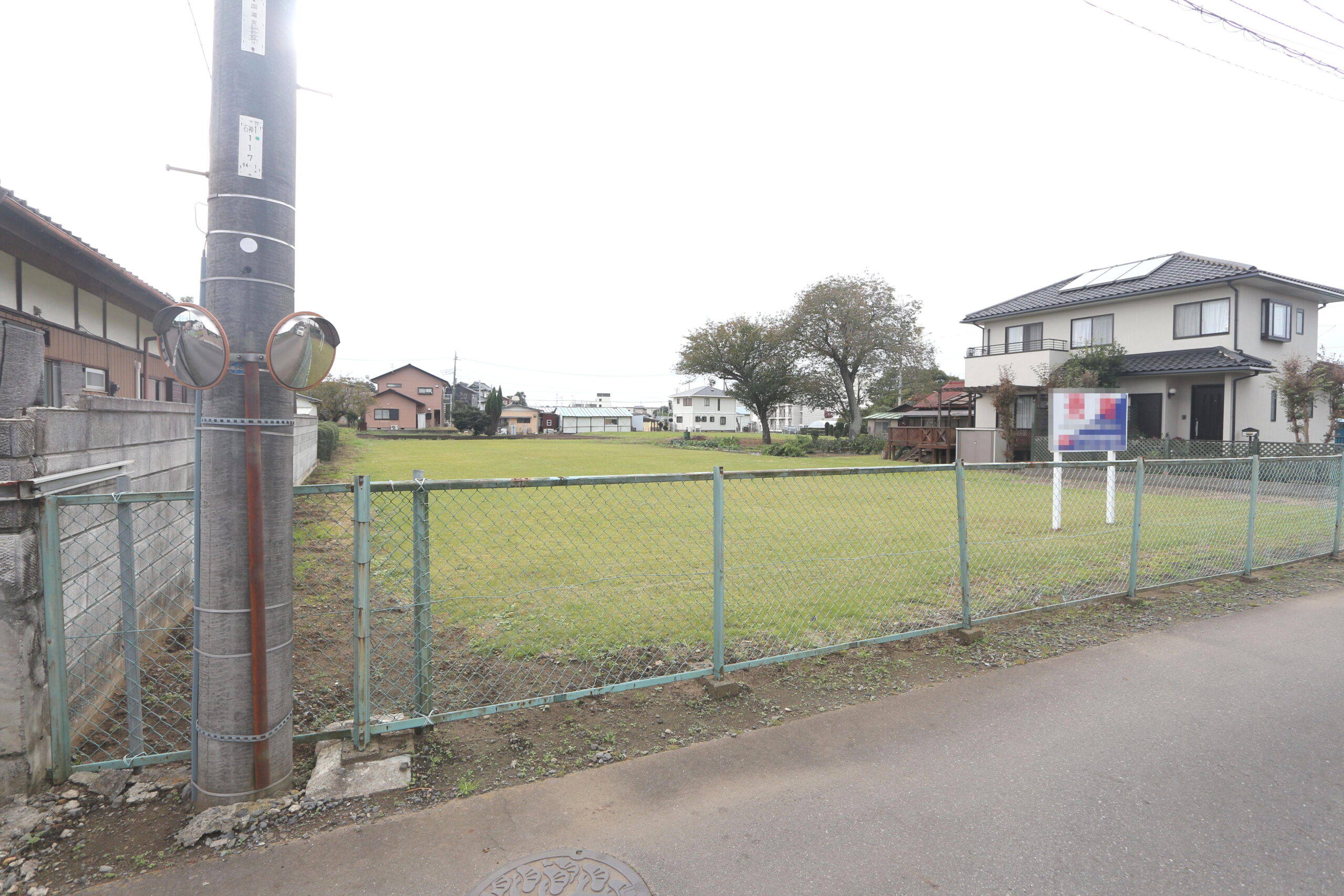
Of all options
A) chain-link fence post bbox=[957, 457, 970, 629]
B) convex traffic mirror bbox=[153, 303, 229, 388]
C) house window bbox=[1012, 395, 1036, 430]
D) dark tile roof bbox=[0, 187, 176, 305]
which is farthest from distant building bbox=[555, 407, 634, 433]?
convex traffic mirror bbox=[153, 303, 229, 388]

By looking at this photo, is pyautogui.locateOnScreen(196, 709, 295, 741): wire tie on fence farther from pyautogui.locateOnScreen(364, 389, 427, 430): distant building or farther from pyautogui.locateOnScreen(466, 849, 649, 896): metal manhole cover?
pyautogui.locateOnScreen(364, 389, 427, 430): distant building

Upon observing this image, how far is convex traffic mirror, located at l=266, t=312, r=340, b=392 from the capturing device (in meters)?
2.55

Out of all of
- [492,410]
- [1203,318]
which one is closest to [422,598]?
[1203,318]

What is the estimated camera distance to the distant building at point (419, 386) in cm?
6125

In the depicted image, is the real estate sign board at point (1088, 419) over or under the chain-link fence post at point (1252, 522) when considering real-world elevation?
over

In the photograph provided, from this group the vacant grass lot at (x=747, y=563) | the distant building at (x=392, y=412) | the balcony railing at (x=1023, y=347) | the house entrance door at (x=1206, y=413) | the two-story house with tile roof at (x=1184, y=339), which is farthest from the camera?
the distant building at (x=392, y=412)

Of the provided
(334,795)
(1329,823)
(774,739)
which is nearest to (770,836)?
(774,739)

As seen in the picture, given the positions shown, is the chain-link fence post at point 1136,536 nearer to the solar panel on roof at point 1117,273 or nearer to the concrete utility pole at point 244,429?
the concrete utility pole at point 244,429

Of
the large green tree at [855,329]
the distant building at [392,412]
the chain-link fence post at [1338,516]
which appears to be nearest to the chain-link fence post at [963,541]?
the chain-link fence post at [1338,516]

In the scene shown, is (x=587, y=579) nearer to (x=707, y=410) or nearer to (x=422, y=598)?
(x=422, y=598)

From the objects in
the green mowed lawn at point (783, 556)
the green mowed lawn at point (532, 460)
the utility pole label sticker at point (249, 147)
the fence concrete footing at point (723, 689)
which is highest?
the utility pole label sticker at point (249, 147)

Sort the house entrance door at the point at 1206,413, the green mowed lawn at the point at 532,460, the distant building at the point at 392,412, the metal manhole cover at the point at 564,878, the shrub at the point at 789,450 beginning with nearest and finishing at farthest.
Answer: 1. the metal manhole cover at the point at 564,878
2. the green mowed lawn at the point at 532,460
3. the house entrance door at the point at 1206,413
4. the shrub at the point at 789,450
5. the distant building at the point at 392,412

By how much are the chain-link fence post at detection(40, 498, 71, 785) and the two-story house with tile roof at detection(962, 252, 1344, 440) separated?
24126 mm

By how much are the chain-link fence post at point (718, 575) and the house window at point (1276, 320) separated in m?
24.0
